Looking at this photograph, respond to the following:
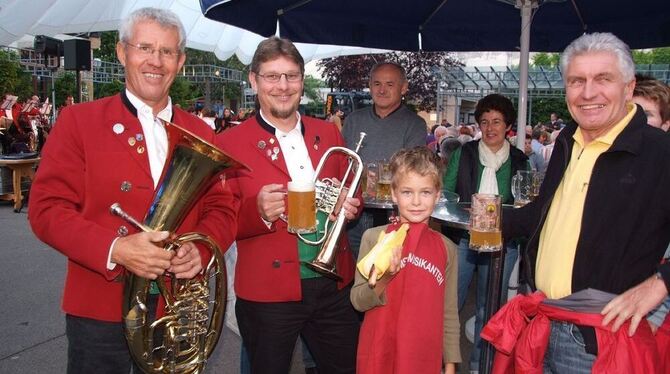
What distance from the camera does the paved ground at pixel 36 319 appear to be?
161 inches

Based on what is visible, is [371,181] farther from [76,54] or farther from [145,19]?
[76,54]

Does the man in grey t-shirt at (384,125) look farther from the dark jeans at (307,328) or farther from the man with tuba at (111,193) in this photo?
the man with tuba at (111,193)

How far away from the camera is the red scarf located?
224 cm

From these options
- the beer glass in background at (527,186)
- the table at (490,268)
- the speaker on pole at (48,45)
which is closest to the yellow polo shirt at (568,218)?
the table at (490,268)

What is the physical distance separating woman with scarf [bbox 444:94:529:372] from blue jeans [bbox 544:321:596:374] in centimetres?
177

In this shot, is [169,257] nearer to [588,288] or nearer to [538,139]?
[588,288]

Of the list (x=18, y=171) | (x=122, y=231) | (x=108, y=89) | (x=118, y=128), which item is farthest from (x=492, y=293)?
(x=108, y=89)

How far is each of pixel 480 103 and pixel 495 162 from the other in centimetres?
47

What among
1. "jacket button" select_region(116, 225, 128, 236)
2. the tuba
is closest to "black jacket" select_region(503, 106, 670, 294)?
the tuba

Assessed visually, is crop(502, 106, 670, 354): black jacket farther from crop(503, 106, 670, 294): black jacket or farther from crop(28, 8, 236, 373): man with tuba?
crop(28, 8, 236, 373): man with tuba

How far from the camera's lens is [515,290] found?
4152mm

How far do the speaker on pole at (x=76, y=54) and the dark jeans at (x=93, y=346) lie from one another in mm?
9655

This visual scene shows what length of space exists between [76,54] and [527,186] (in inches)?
382

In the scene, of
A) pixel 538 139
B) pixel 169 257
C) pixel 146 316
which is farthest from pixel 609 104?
pixel 538 139
